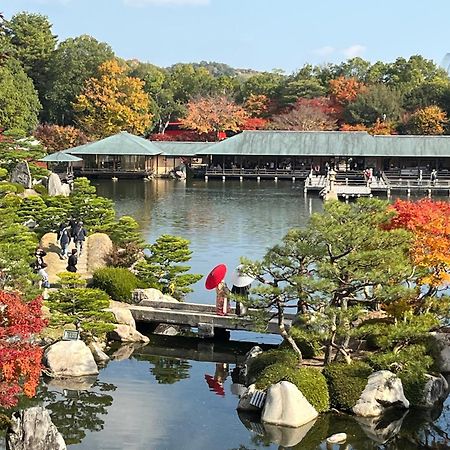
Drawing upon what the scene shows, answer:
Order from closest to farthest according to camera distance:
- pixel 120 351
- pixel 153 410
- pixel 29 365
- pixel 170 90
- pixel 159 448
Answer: pixel 29 365, pixel 159 448, pixel 153 410, pixel 120 351, pixel 170 90

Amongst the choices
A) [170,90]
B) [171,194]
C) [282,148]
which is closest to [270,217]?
[171,194]

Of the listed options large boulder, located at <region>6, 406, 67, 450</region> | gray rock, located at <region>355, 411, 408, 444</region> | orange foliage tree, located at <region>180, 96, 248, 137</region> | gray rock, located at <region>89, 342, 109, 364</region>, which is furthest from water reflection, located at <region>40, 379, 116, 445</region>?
orange foliage tree, located at <region>180, 96, 248, 137</region>

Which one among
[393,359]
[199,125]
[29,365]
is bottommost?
Result: [393,359]

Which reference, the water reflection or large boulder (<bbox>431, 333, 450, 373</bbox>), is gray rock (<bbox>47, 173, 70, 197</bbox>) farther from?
large boulder (<bbox>431, 333, 450, 373</bbox>)

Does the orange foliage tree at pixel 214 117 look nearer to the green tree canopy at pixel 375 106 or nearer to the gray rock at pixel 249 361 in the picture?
the green tree canopy at pixel 375 106

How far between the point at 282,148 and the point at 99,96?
1549cm

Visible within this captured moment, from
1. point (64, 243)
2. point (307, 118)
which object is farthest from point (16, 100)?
point (64, 243)

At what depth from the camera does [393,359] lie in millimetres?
14344

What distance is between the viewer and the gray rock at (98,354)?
645 inches

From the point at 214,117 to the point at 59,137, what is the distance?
44.1 feet

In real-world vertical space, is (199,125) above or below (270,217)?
above

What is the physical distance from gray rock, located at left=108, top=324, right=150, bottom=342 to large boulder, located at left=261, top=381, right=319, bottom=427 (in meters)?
5.16

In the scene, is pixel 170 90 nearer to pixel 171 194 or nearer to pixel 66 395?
pixel 171 194

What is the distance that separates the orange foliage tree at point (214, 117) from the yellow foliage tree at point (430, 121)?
1463 centimetres
